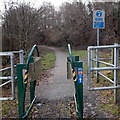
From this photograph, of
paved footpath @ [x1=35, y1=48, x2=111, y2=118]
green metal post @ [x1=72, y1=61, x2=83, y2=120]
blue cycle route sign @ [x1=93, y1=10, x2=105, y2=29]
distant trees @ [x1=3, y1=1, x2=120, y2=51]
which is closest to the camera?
green metal post @ [x1=72, y1=61, x2=83, y2=120]

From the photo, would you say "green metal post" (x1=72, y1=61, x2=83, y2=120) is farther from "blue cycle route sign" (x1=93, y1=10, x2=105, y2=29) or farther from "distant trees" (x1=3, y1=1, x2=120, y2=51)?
"distant trees" (x1=3, y1=1, x2=120, y2=51)

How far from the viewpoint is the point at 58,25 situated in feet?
105

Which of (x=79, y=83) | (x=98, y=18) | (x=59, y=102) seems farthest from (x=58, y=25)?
(x=79, y=83)

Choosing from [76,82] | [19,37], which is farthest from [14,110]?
[19,37]

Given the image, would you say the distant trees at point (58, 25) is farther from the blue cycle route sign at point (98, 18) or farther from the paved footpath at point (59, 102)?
the paved footpath at point (59, 102)

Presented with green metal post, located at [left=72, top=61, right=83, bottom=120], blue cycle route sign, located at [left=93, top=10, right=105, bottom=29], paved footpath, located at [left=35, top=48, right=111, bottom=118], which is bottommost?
paved footpath, located at [left=35, top=48, right=111, bottom=118]

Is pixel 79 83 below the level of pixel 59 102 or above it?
above

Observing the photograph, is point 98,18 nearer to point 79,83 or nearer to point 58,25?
point 79,83

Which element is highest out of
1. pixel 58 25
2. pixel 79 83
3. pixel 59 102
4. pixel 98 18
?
pixel 58 25

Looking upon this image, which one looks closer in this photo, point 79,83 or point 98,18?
point 79,83

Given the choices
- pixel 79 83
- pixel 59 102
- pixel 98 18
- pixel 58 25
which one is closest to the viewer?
pixel 79 83

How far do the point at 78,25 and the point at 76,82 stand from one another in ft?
92.4

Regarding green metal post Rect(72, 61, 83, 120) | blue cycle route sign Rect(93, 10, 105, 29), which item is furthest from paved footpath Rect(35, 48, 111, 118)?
blue cycle route sign Rect(93, 10, 105, 29)

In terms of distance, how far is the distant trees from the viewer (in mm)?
12406
